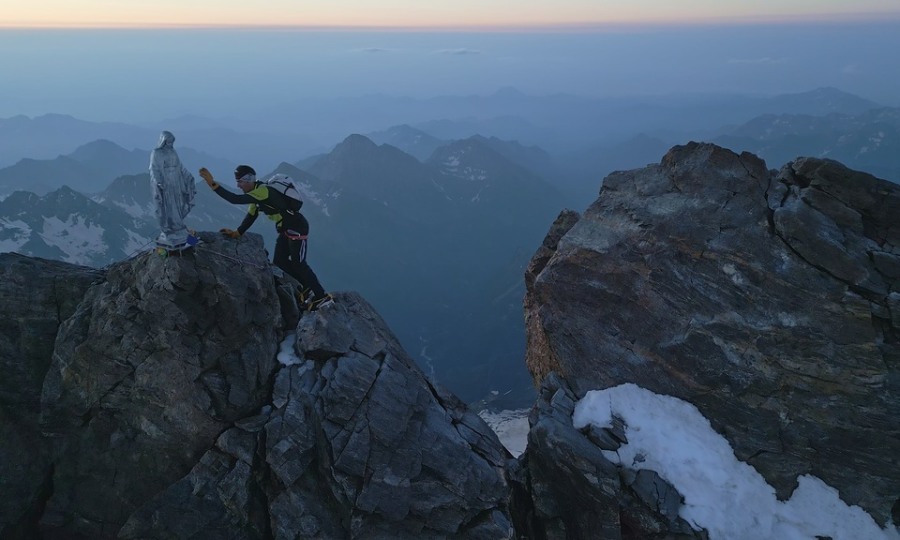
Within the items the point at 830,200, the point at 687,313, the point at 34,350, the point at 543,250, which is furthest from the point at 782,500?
the point at 34,350

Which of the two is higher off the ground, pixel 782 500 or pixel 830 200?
pixel 830 200

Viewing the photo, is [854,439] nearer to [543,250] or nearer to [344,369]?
[543,250]

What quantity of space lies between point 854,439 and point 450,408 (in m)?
16.8

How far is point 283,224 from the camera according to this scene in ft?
71.8

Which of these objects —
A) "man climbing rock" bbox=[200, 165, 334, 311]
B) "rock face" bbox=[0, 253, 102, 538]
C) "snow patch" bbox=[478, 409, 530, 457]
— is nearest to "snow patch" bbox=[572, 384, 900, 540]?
"man climbing rock" bbox=[200, 165, 334, 311]

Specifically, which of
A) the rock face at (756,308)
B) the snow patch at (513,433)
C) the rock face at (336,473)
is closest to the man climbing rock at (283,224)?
the rock face at (336,473)

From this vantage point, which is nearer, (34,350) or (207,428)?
(207,428)

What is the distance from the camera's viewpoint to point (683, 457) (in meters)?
20.1

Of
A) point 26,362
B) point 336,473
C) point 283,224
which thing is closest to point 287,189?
point 283,224

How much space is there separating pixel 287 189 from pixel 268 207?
4.03 feet

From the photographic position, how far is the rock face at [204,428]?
59.1ft

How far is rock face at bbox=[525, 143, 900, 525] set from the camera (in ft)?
64.2

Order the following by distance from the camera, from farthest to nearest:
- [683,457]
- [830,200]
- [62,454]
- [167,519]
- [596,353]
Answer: [596,353], [830,200], [683,457], [62,454], [167,519]

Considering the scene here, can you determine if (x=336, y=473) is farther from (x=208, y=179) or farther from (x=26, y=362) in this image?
(x=26, y=362)
